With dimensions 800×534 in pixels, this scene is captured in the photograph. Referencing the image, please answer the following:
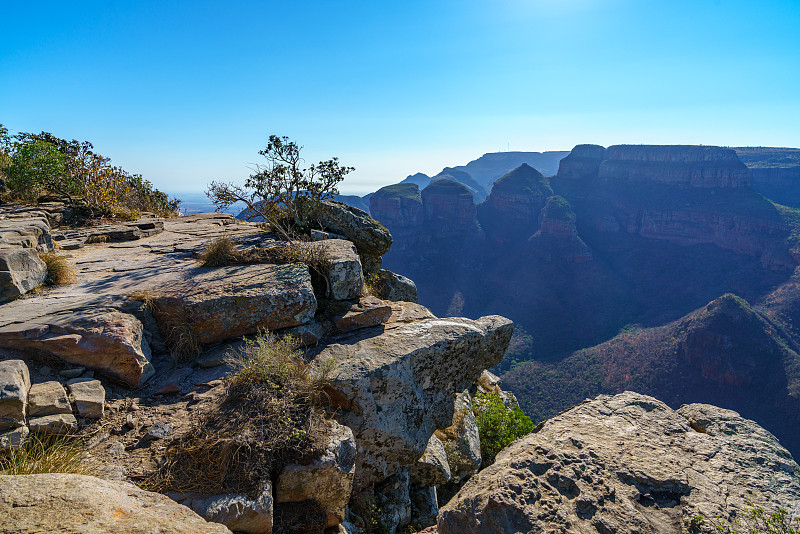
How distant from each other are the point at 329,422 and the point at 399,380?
4.24 ft

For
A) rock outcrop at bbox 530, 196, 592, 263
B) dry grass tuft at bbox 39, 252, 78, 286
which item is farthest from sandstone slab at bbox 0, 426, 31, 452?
rock outcrop at bbox 530, 196, 592, 263

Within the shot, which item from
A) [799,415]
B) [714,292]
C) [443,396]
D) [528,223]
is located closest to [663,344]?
[799,415]

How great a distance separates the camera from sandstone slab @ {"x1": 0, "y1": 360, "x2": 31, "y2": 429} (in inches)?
127

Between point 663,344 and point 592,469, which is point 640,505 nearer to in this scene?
point 592,469

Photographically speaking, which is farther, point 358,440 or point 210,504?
point 358,440

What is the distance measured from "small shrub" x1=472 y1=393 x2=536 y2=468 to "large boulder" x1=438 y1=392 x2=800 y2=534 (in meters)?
2.90

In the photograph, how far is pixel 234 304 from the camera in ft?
17.6

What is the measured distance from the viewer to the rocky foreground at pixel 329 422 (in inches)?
127

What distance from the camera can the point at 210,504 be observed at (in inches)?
126

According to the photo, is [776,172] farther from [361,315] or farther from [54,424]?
[54,424]

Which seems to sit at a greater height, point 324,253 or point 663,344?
point 324,253

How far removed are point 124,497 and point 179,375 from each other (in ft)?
7.60

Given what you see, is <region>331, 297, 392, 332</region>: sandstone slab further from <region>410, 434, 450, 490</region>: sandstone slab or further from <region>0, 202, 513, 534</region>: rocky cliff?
<region>410, 434, 450, 490</region>: sandstone slab

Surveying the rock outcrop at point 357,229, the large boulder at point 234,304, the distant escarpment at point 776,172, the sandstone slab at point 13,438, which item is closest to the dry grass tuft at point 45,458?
the sandstone slab at point 13,438
